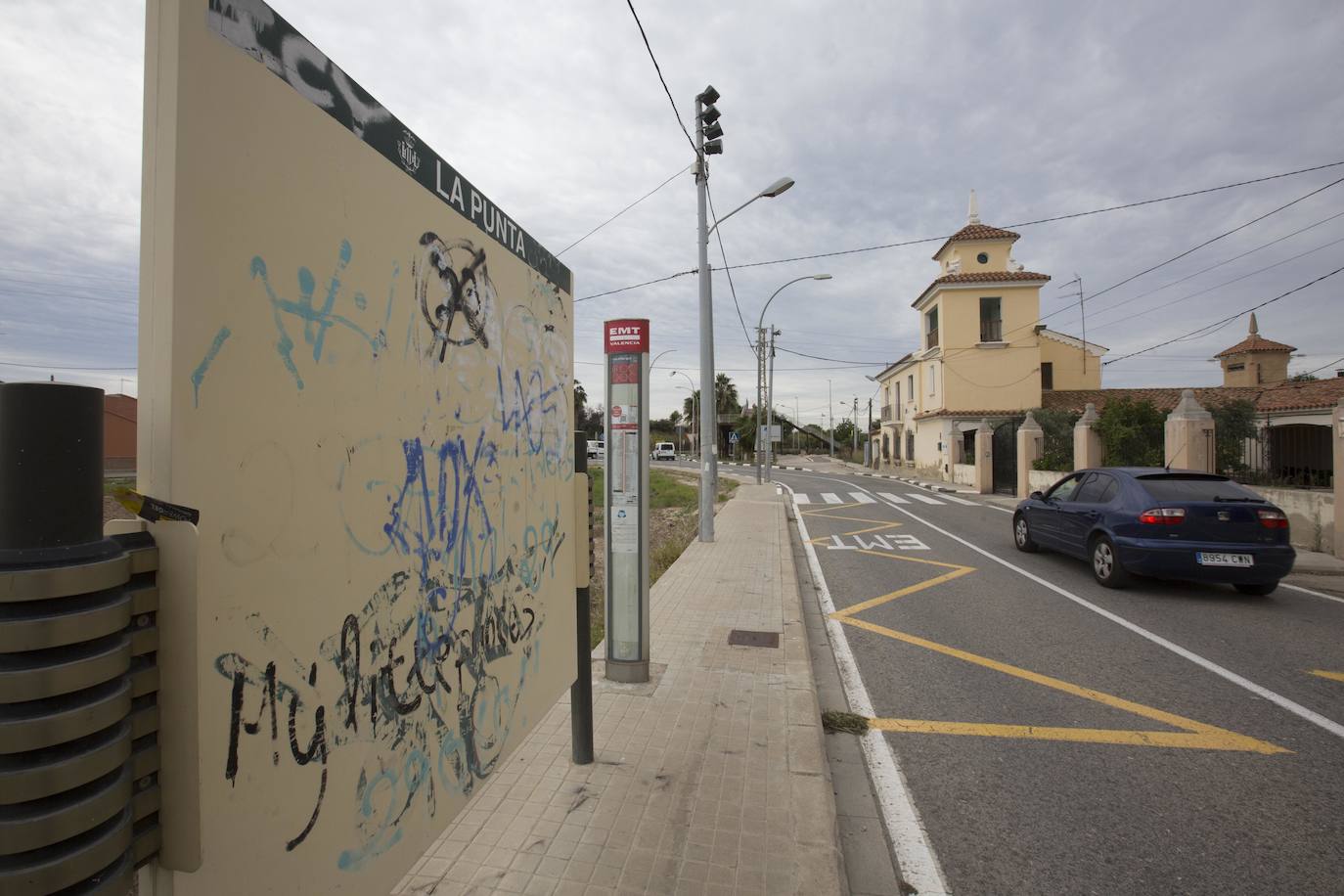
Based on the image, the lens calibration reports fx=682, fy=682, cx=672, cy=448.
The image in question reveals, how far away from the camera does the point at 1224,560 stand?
296 inches

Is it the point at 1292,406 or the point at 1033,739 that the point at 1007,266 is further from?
the point at 1033,739

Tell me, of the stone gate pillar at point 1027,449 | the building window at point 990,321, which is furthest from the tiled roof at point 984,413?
the stone gate pillar at point 1027,449

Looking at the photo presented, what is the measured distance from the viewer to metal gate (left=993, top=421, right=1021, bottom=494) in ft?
83.8

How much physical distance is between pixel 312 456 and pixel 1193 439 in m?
17.1

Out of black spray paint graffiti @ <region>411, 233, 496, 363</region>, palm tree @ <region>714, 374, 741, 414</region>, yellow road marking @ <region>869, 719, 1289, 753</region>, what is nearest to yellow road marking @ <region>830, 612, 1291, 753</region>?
yellow road marking @ <region>869, 719, 1289, 753</region>

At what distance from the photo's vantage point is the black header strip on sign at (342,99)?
51.0 inches

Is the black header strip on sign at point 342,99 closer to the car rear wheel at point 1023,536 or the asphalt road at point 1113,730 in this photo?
the asphalt road at point 1113,730

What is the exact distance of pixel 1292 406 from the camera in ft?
72.3

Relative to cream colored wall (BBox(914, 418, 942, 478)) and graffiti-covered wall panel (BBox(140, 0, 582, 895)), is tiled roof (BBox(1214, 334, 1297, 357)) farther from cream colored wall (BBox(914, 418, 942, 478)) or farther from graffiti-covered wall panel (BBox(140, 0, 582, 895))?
graffiti-covered wall panel (BBox(140, 0, 582, 895))

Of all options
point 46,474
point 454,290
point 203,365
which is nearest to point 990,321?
point 454,290

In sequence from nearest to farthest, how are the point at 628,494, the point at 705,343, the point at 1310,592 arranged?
the point at 628,494 → the point at 1310,592 → the point at 705,343

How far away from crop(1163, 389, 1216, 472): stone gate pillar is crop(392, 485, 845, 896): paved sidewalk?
12.9 m

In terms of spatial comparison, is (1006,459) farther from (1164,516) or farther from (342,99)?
(342,99)

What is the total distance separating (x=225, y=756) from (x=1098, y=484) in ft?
33.1
